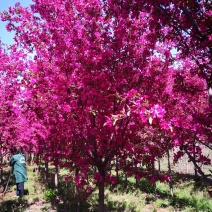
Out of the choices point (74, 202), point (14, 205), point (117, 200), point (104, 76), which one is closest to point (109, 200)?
point (117, 200)

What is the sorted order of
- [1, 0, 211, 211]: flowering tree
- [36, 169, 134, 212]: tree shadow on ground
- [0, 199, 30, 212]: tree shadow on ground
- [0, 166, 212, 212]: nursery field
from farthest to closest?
[0, 166, 212, 212]: nursery field
[36, 169, 134, 212]: tree shadow on ground
[0, 199, 30, 212]: tree shadow on ground
[1, 0, 211, 211]: flowering tree

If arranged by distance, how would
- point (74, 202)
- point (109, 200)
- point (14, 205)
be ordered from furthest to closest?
point (109, 200)
point (74, 202)
point (14, 205)

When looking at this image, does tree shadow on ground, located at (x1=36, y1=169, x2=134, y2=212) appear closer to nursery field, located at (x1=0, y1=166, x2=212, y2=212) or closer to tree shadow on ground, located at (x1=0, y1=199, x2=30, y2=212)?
nursery field, located at (x1=0, y1=166, x2=212, y2=212)

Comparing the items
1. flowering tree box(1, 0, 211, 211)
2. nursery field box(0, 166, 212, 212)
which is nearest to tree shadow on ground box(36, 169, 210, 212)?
nursery field box(0, 166, 212, 212)

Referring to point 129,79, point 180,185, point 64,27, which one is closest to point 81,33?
point 64,27

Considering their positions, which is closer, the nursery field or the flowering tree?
the flowering tree

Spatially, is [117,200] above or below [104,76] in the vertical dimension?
below

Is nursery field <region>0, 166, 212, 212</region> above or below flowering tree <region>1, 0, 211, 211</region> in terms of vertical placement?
below

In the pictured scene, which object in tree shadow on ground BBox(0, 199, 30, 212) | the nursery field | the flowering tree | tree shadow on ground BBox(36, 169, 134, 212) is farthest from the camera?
the nursery field

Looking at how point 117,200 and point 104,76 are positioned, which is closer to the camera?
point 104,76

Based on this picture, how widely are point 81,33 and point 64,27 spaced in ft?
1.90

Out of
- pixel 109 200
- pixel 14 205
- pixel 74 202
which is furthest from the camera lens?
pixel 109 200

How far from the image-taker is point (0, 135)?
33.0ft

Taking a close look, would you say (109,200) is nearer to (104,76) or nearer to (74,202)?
(74,202)
